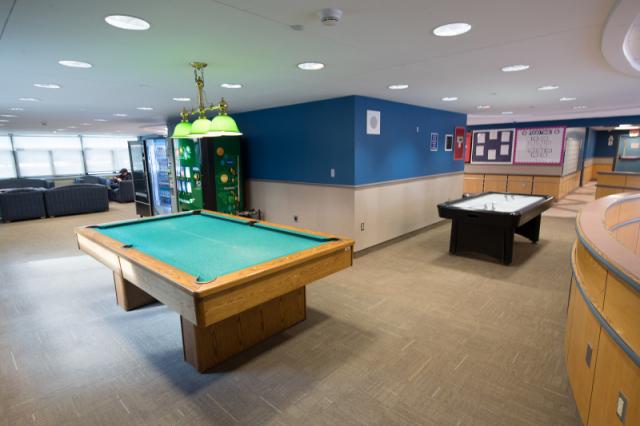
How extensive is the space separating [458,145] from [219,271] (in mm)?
6625

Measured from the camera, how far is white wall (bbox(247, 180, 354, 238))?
497cm

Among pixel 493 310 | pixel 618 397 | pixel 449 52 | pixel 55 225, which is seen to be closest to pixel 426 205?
pixel 493 310

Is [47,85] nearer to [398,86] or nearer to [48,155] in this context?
[398,86]

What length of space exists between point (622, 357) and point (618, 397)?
19cm

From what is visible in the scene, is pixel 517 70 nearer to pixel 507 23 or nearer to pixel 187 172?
pixel 507 23

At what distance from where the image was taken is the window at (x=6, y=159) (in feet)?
37.8

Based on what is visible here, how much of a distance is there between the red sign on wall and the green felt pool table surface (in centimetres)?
543

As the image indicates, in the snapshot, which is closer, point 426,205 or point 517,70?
point 517,70

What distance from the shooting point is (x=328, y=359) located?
8.22 feet

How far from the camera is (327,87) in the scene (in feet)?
13.0

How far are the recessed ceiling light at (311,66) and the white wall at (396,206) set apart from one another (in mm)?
2101

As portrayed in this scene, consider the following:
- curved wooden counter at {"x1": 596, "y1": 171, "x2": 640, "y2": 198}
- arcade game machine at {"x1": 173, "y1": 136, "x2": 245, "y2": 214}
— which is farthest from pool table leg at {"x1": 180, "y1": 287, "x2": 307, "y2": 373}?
curved wooden counter at {"x1": 596, "y1": 171, "x2": 640, "y2": 198}

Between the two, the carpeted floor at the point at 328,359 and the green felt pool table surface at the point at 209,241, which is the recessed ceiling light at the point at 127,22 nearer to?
the green felt pool table surface at the point at 209,241

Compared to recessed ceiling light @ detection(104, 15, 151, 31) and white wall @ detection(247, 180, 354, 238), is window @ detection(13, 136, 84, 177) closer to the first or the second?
white wall @ detection(247, 180, 354, 238)
